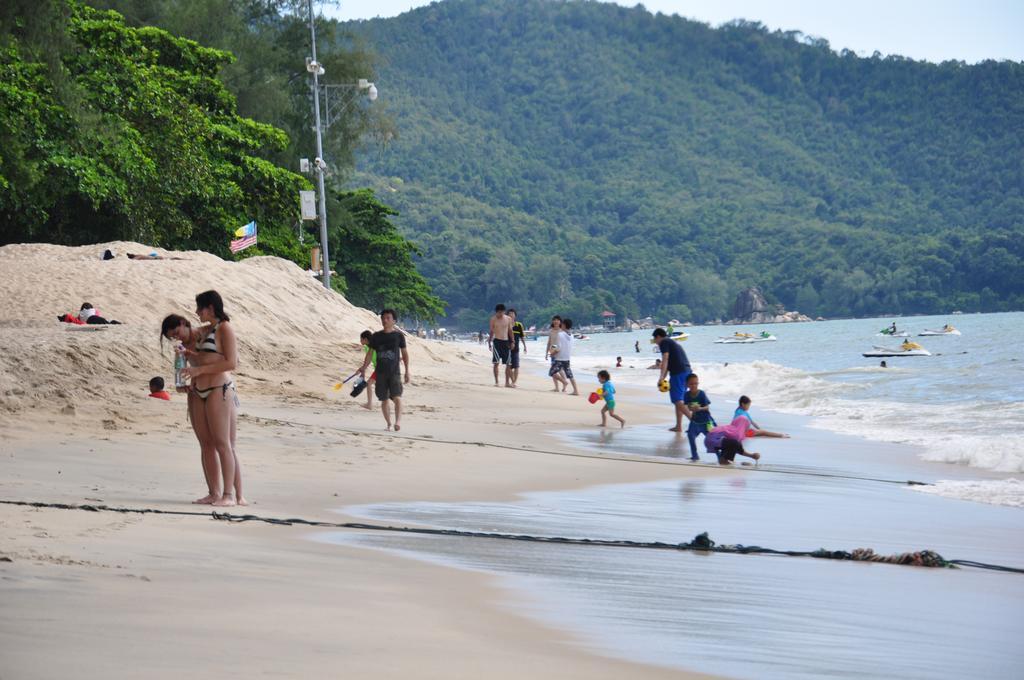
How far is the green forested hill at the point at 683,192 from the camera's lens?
488ft

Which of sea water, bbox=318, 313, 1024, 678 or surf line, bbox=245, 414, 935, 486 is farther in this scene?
surf line, bbox=245, 414, 935, 486

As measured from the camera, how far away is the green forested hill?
149 metres

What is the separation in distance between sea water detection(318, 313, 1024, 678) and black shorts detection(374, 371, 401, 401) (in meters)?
2.72

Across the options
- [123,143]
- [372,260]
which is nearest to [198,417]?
[123,143]

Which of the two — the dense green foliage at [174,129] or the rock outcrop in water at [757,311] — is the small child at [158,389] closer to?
the dense green foliage at [174,129]

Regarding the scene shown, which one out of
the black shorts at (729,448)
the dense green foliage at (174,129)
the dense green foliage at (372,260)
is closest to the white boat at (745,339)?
the dense green foliage at (372,260)

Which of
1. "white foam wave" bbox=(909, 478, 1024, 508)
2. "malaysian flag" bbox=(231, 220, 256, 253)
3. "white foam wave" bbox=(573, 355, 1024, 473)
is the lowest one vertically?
"white foam wave" bbox=(909, 478, 1024, 508)

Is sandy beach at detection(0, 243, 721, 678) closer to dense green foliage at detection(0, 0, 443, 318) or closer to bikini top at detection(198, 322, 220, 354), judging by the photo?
bikini top at detection(198, 322, 220, 354)

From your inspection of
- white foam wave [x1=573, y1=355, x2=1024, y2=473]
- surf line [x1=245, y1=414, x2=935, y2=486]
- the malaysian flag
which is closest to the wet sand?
surf line [x1=245, y1=414, x2=935, y2=486]

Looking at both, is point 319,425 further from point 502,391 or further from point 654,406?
point 654,406

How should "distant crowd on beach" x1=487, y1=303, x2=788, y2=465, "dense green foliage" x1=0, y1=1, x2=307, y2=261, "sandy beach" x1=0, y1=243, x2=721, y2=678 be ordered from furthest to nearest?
"dense green foliage" x1=0, y1=1, x2=307, y2=261 < "distant crowd on beach" x1=487, y1=303, x2=788, y2=465 < "sandy beach" x1=0, y1=243, x2=721, y2=678

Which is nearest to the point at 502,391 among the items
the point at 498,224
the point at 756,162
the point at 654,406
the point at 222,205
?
the point at 654,406

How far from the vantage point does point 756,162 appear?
183 meters

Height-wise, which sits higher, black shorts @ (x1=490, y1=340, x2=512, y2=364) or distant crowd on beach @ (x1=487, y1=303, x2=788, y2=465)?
black shorts @ (x1=490, y1=340, x2=512, y2=364)
